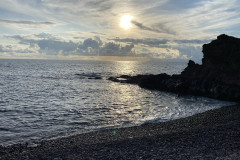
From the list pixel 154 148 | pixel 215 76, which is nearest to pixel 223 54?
pixel 215 76

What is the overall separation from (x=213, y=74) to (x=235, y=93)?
12196mm

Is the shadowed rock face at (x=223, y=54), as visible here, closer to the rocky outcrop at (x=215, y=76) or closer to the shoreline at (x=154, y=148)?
the rocky outcrop at (x=215, y=76)

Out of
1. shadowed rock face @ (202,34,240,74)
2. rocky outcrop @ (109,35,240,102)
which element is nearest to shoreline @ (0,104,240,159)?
rocky outcrop @ (109,35,240,102)

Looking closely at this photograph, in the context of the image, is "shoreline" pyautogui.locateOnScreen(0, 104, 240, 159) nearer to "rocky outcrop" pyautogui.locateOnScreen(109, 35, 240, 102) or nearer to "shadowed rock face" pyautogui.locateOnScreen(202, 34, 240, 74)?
"rocky outcrop" pyautogui.locateOnScreen(109, 35, 240, 102)

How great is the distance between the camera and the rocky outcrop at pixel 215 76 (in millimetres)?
40594

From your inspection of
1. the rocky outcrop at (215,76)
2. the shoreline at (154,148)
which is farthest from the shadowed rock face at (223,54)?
the shoreline at (154,148)

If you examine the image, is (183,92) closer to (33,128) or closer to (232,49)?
(232,49)

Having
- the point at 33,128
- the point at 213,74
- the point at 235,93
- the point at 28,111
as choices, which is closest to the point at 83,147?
the point at 33,128

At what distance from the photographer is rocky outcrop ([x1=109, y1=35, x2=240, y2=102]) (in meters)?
40.6

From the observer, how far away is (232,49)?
4659 centimetres

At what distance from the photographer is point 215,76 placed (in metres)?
47.1

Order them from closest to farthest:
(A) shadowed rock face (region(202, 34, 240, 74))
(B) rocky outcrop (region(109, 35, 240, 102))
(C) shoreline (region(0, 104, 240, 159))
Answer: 1. (C) shoreline (region(0, 104, 240, 159))
2. (B) rocky outcrop (region(109, 35, 240, 102))
3. (A) shadowed rock face (region(202, 34, 240, 74))

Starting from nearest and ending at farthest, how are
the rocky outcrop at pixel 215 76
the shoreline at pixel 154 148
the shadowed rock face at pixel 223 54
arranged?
1. the shoreline at pixel 154 148
2. the rocky outcrop at pixel 215 76
3. the shadowed rock face at pixel 223 54

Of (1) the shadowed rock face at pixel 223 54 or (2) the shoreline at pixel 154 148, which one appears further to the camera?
(1) the shadowed rock face at pixel 223 54
